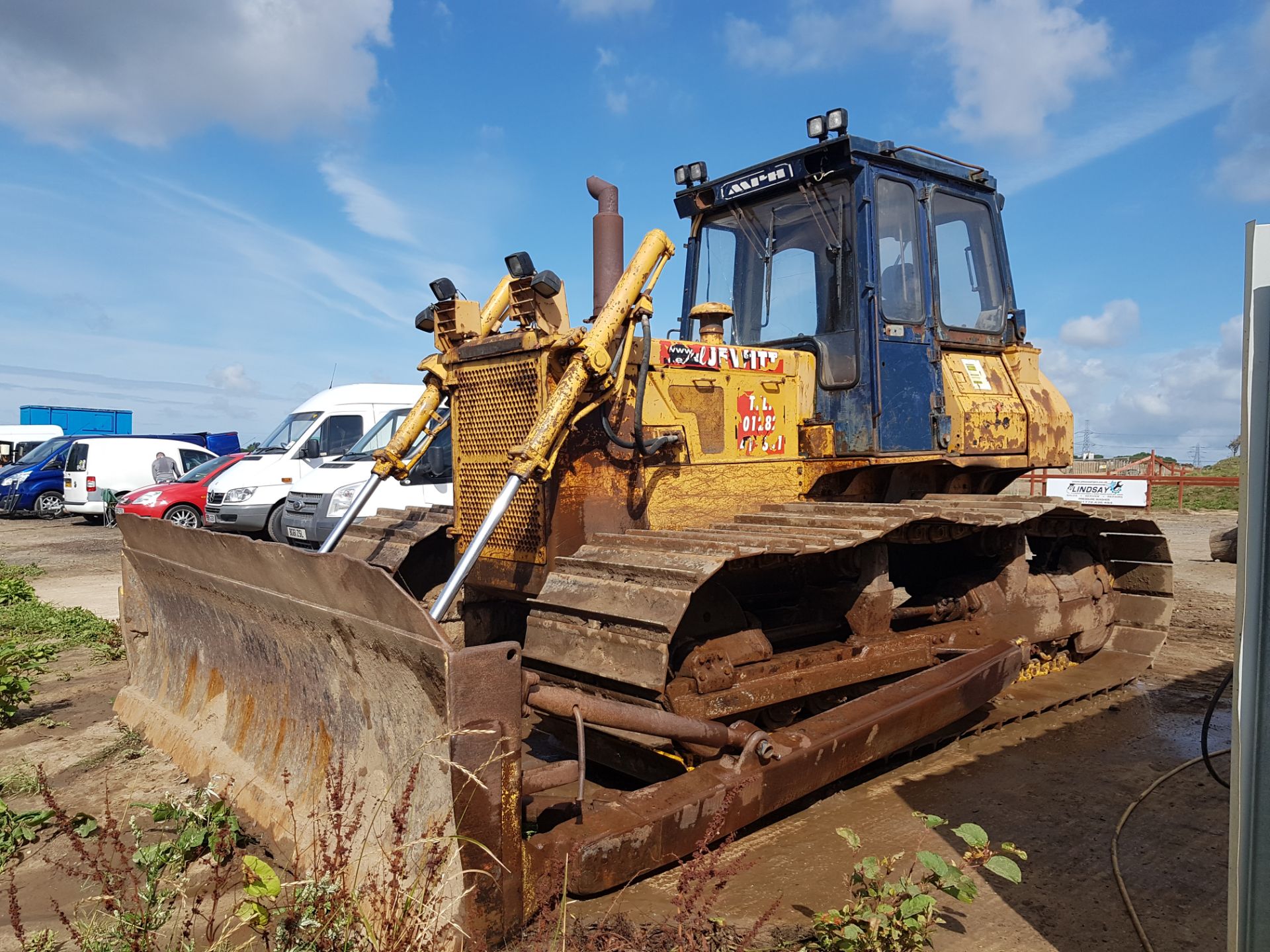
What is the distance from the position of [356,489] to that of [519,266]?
6727 millimetres

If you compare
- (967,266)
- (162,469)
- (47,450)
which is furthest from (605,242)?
(47,450)

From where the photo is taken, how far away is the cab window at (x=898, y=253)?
5.62 metres

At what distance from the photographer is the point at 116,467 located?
2059 cm

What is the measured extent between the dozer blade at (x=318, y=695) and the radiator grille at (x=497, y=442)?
1311 mm

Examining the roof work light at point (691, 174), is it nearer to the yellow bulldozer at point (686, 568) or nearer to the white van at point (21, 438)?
the yellow bulldozer at point (686, 568)

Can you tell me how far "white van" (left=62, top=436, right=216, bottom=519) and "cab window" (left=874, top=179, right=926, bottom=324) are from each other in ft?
59.2

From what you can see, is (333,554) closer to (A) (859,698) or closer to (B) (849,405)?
(A) (859,698)

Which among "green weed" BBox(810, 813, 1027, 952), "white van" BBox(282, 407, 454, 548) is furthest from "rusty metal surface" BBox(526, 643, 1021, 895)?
"white van" BBox(282, 407, 454, 548)

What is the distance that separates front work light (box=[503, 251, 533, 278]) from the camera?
4.79 metres

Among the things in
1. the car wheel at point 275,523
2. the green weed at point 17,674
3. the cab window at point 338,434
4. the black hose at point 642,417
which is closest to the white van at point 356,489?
the car wheel at point 275,523

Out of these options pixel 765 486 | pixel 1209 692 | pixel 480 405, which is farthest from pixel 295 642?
pixel 1209 692

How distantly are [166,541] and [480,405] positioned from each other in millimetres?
1784

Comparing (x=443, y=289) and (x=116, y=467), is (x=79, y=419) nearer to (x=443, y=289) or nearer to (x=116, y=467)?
(x=116, y=467)

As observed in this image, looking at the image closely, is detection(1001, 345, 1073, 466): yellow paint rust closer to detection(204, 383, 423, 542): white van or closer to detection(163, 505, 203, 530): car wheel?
detection(204, 383, 423, 542): white van
